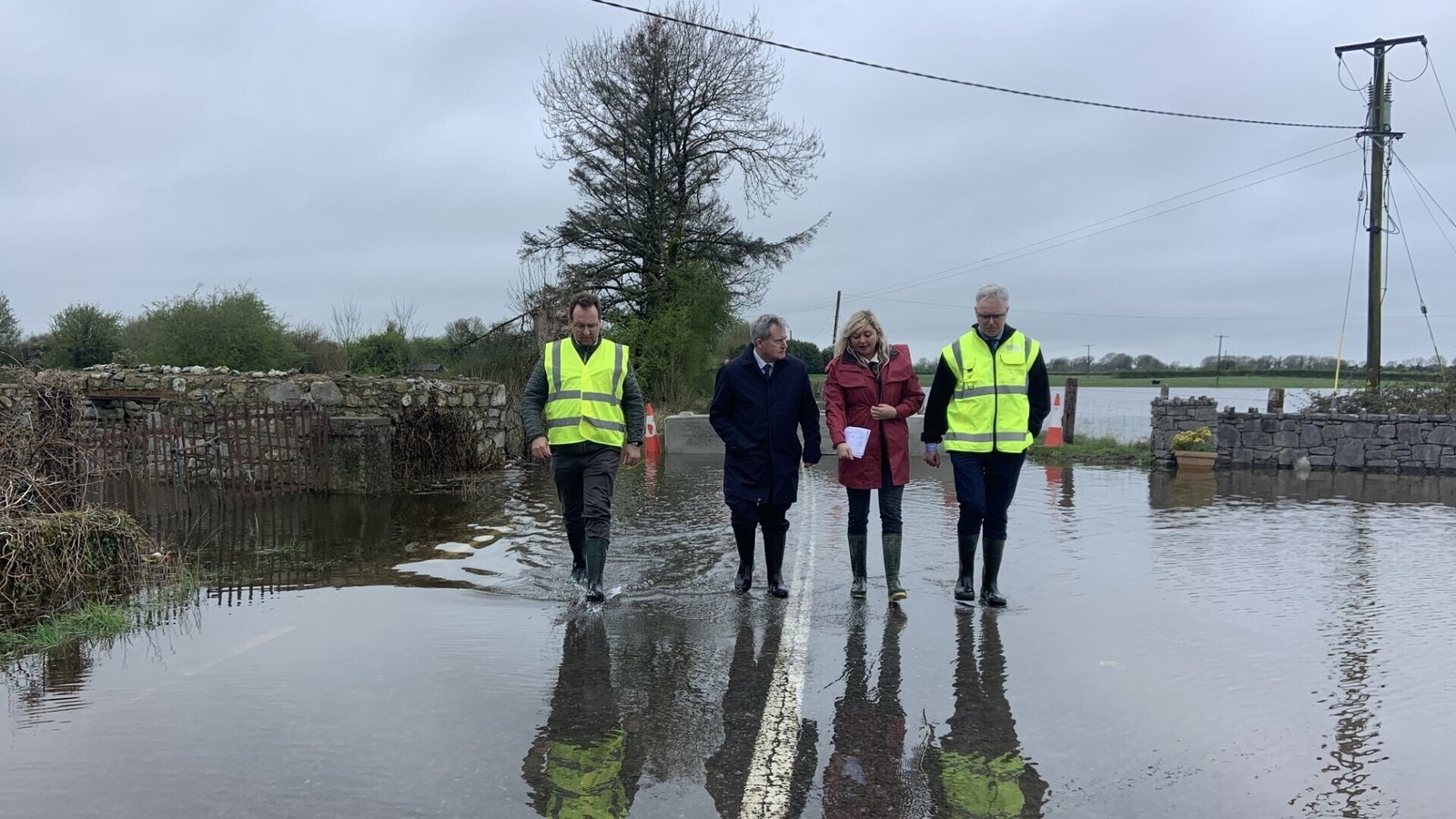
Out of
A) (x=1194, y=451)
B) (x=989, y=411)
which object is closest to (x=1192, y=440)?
(x=1194, y=451)

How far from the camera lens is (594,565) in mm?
6652

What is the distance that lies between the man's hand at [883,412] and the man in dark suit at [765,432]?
1.48 feet

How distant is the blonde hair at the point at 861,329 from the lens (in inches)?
271

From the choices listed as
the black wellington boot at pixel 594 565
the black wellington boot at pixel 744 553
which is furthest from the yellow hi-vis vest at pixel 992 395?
the black wellington boot at pixel 594 565

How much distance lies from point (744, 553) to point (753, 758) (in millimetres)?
2978

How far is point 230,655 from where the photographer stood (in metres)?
5.53

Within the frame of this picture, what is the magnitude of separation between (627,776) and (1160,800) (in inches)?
77.5

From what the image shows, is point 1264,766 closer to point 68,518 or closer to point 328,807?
point 328,807

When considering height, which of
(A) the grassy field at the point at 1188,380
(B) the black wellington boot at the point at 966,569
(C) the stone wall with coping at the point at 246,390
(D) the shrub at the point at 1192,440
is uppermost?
(A) the grassy field at the point at 1188,380

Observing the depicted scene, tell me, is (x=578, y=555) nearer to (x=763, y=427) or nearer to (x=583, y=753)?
(x=763, y=427)


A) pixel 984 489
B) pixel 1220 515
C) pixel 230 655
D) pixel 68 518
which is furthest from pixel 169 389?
pixel 1220 515

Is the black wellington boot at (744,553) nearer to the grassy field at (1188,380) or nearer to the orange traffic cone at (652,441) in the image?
the orange traffic cone at (652,441)

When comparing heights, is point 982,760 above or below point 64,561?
below

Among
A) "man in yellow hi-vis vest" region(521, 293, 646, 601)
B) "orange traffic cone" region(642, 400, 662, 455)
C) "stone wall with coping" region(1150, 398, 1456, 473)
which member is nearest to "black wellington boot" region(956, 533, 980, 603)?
"man in yellow hi-vis vest" region(521, 293, 646, 601)
